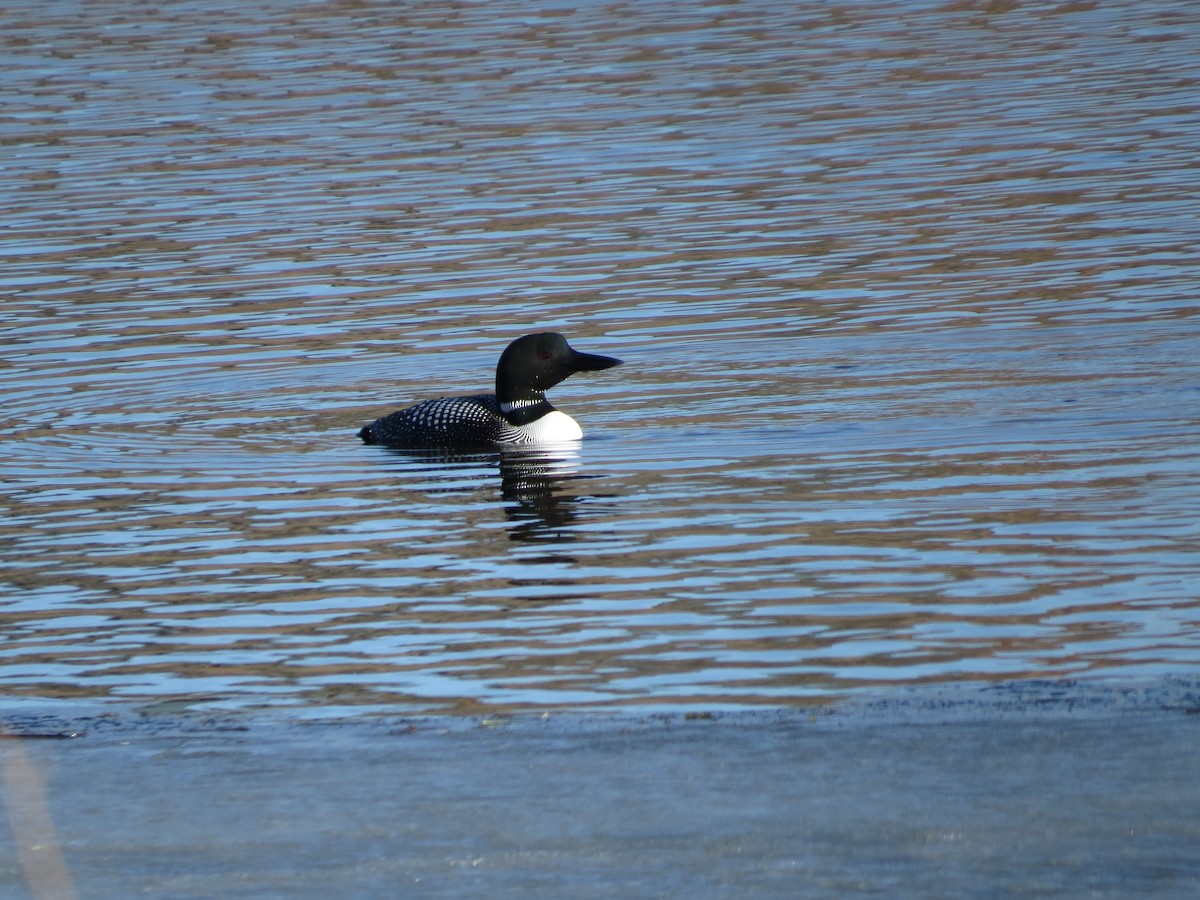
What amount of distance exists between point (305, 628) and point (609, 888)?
3.09 m

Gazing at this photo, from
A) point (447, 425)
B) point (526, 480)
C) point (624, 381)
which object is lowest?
point (624, 381)

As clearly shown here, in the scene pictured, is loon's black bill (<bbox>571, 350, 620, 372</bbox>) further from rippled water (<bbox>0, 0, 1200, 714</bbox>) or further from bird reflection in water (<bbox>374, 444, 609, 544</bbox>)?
bird reflection in water (<bbox>374, 444, 609, 544</bbox>)

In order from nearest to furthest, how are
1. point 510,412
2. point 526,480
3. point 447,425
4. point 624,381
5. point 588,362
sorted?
1. point 526,480
2. point 447,425
3. point 510,412
4. point 588,362
5. point 624,381

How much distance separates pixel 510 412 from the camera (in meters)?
11.7

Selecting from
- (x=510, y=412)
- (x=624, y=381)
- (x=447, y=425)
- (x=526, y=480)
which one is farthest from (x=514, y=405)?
(x=624, y=381)

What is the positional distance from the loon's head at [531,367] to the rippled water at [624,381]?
440 millimetres

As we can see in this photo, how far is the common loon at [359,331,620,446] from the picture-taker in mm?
11453

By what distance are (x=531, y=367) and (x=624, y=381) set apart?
4.62ft

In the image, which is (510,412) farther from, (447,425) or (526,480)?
(526,480)

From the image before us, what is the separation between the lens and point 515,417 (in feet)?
38.2

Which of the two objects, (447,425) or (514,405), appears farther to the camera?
(514,405)

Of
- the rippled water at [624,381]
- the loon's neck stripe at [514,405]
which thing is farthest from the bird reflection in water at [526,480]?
the loon's neck stripe at [514,405]

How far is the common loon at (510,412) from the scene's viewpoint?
11.5m

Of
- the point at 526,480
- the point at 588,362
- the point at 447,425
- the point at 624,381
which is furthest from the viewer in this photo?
the point at 624,381
